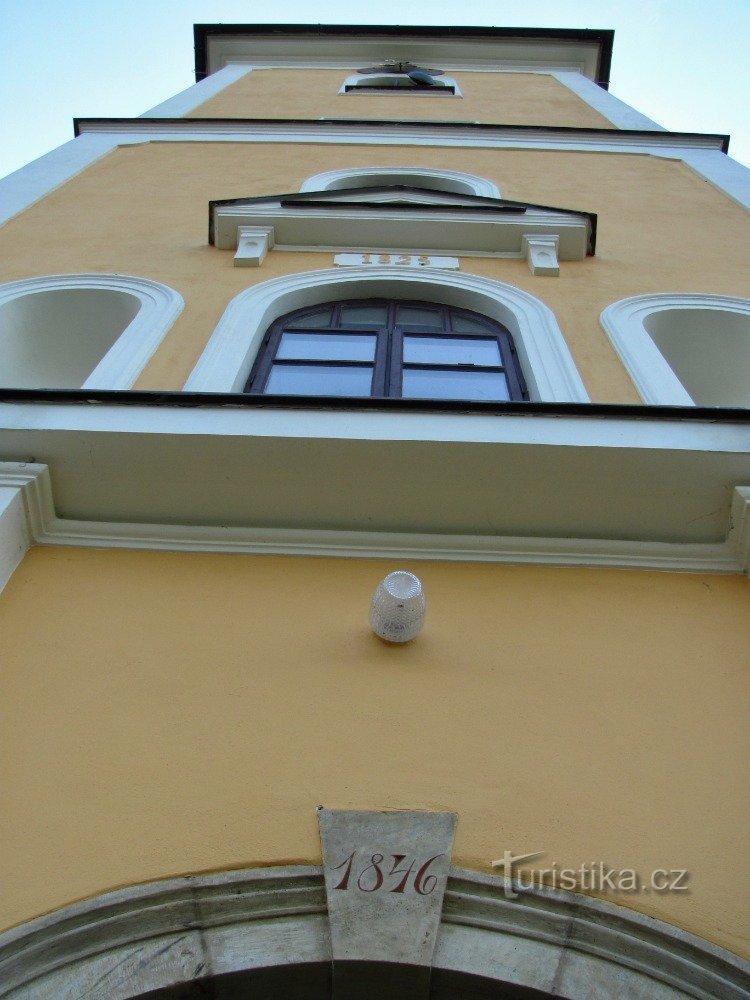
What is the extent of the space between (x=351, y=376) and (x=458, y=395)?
661 millimetres

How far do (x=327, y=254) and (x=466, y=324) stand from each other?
1414 mm

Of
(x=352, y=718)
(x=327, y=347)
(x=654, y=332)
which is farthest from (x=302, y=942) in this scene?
(x=654, y=332)

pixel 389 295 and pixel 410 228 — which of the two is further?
pixel 410 228

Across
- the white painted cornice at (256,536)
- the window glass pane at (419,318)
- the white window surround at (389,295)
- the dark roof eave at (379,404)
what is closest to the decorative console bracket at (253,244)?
the white window surround at (389,295)

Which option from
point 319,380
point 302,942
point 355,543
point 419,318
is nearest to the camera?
point 302,942

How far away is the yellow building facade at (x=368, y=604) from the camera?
2.34 m

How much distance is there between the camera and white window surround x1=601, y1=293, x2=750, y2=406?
16.0 feet

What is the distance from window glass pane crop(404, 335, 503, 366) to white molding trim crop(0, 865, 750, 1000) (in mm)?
3750

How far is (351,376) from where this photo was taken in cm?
548

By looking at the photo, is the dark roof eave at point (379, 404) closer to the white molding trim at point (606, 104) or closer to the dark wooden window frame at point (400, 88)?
the white molding trim at point (606, 104)

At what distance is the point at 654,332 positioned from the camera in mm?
6152

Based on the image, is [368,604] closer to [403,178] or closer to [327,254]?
[327,254]

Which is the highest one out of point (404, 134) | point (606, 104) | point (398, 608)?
point (606, 104)

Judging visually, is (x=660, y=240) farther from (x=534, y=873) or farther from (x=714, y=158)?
(x=534, y=873)
